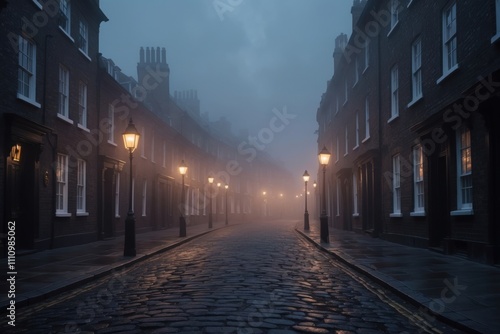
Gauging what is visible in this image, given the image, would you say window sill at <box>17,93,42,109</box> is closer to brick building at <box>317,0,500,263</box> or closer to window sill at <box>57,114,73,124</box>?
window sill at <box>57,114,73,124</box>

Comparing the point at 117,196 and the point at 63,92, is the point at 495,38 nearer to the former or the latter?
the point at 63,92

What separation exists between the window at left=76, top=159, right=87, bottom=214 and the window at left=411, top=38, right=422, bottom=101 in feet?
39.0

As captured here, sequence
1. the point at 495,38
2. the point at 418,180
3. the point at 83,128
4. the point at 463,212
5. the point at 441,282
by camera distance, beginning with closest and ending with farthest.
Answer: the point at 441,282 → the point at 495,38 → the point at 463,212 → the point at 418,180 → the point at 83,128

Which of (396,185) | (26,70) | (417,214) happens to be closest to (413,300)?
(417,214)

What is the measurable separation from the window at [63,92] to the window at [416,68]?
1139 cm

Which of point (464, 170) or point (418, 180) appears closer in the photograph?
point (464, 170)

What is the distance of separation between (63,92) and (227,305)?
43.8 ft

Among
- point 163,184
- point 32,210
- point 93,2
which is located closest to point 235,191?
point 163,184

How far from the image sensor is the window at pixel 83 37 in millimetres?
20234

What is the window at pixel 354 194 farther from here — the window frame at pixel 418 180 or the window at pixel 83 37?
the window at pixel 83 37

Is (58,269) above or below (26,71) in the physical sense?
below

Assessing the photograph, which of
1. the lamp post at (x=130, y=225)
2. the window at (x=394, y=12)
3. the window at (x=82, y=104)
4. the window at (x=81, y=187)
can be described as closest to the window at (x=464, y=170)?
the window at (x=394, y=12)

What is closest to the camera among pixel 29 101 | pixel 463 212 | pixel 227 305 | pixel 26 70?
pixel 227 305

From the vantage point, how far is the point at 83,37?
20594 millimetres
